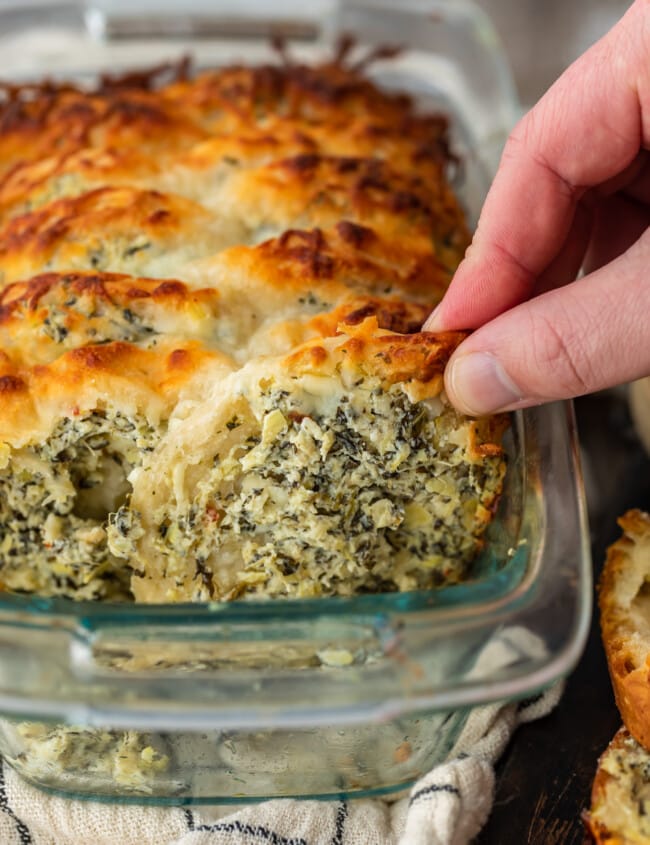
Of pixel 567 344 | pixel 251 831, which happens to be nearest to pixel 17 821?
pixel 251 831

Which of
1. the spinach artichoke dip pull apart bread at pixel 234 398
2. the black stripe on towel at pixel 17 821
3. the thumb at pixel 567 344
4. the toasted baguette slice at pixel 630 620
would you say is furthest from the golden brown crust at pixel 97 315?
the toasted baguette slice at pixel 630 620

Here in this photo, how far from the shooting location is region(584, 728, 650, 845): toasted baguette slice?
1938mm

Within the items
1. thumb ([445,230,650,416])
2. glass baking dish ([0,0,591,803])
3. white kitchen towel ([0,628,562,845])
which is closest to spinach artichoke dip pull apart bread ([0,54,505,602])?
thumb ([445,230,650,416])

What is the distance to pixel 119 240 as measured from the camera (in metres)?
2.45

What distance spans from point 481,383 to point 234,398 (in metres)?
0.47

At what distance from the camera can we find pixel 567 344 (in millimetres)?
1878

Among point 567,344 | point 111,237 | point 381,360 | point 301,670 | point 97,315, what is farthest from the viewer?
point 111,237

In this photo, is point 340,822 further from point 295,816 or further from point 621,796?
point 621,796

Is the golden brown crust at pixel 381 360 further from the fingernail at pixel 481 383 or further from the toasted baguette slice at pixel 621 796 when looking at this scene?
the toasted baguette slice at pixel 621 796

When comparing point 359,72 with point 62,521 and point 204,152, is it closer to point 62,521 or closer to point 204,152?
point 204,152

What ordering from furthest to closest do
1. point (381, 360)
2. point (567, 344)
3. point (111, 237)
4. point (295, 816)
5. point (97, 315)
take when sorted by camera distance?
point (111, 237) → point (97, 315) → point (295, 816) → point (381, 360) → point (567, 344)

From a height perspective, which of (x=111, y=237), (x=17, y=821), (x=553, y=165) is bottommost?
(x=17, y=821)

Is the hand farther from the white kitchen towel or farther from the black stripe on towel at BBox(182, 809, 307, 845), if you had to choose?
the black stripe on towel at BBox(182, 809, 307, 845)

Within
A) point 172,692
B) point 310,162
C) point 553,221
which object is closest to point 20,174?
point 310,162
